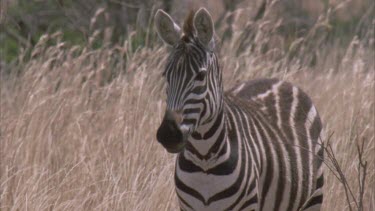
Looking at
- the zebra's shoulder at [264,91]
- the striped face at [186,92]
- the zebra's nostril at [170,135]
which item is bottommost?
the zebra's nostril at [170,135]

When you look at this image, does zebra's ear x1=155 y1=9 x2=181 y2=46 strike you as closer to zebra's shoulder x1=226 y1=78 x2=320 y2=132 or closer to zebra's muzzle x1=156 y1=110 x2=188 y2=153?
A: zebra's muzzle x1=156 y1=110 x2=188 y2=153

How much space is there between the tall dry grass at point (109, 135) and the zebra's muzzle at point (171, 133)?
4.73 feet

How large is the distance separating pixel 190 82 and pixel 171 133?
0.28m

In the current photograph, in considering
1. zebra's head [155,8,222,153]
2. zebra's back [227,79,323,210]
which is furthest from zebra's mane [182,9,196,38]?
zebra's back [227,79,323,210]

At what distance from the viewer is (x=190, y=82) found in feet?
13.9

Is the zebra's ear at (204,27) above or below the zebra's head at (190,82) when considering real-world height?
above

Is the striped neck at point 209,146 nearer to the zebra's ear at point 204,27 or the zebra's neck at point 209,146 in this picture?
the zebra's neck at point 209,146

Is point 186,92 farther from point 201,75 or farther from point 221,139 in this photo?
point 221,139

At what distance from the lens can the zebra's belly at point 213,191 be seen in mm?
4543

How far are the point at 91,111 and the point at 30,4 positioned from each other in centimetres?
406

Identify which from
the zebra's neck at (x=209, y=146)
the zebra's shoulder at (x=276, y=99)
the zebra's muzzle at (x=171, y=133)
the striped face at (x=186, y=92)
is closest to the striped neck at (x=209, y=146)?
the zebra's neck at (x=209, y=146)

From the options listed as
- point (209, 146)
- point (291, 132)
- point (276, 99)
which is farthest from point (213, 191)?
point (276, 99)

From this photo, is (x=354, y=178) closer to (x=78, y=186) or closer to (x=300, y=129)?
(x=300, y=129)

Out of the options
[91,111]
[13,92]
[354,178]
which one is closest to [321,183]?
[354,178]
